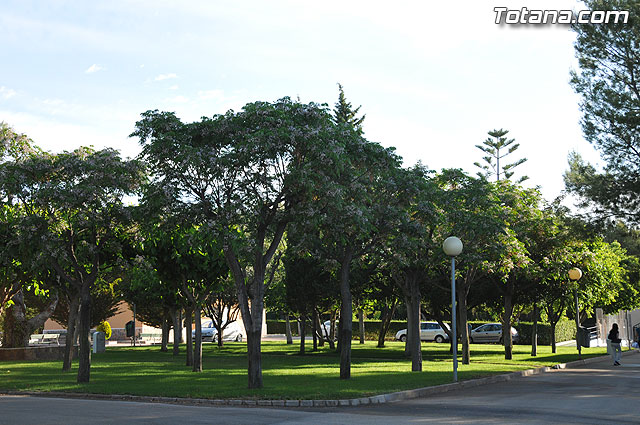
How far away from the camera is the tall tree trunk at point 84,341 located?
18.9 meters

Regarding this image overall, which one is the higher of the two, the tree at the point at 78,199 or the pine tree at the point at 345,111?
the pine tree at the point at 345,111

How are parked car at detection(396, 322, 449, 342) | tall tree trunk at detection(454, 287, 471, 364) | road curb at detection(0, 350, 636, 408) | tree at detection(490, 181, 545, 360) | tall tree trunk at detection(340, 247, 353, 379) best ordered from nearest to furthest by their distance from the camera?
road curb at detection(0, 350, 636, 408)
tall tree trunk at detection(340, 247, 353, 379)
tree at detection(490, 181, 545, 360)
tall tree trunk at detection(454, 287, 471, 364)
parked car at detection(396, 322, 449, 342)

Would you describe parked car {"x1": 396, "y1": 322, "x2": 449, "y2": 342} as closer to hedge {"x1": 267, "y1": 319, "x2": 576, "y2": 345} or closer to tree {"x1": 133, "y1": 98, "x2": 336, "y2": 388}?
hedge {"x1": 267, "y1": 319, "x2": 576, "y2": 345}

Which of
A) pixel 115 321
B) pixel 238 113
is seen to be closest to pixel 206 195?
pixel 238 113

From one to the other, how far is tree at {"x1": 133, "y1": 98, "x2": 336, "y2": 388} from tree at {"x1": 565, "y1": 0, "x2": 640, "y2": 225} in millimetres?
12672

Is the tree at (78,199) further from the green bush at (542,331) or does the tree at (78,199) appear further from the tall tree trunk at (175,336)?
the green bush at (542,331)

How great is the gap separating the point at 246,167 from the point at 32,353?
68.0 ft

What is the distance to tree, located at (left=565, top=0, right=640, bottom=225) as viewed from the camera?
968 inches

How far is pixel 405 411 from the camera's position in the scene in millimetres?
13047

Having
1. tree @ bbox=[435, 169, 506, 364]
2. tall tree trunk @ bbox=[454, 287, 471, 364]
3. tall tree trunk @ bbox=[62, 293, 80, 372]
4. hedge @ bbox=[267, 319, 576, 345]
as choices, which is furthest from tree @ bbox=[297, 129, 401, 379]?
hedge @ bbox=[267, 319, 576, 345]

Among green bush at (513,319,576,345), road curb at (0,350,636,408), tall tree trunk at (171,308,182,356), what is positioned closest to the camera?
road curb at (0,350,636,408)

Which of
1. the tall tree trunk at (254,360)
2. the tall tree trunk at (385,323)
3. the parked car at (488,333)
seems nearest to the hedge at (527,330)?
the parked car at (488,333)

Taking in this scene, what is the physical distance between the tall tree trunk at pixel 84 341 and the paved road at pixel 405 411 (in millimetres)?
3306

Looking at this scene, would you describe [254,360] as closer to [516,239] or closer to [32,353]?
[516,239]
